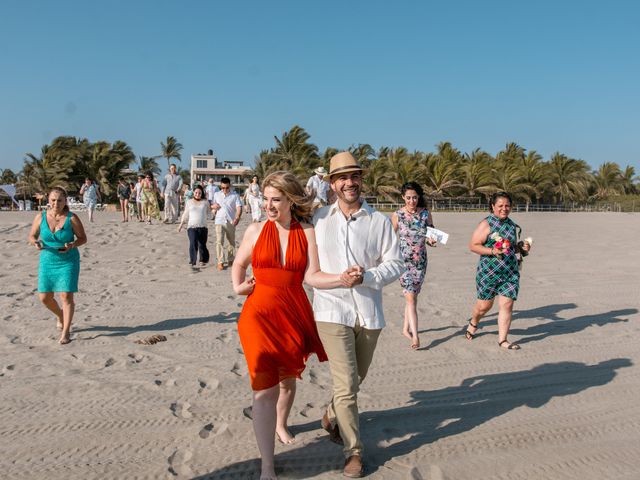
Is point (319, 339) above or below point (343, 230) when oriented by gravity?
below

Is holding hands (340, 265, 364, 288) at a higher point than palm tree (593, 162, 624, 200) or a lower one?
lower

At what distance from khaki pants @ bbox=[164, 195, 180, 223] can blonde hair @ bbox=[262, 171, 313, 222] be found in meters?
15.4

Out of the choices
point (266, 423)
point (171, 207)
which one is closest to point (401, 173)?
point (171, 207)

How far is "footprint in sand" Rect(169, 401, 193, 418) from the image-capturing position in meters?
4.35

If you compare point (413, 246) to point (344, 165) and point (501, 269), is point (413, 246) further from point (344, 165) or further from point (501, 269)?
point (344, 165)

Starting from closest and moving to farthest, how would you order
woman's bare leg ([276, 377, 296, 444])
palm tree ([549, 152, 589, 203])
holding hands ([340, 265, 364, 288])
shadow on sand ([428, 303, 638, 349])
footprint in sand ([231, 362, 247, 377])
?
holding hands ([340, 265, 364, 288]) → woman's bare leg ([276, 377, 296, 444]) → footprint in sand ([231, 362, 247, 377]) → shadow on sand ([428, 303, 638, 349]) → palm tree ([549, 152, 589, 203])

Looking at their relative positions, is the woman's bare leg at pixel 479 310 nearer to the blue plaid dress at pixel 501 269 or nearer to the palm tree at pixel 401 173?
the blue plaid dress at pixel 501 269

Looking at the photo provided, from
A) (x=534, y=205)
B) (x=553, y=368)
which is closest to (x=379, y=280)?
(x=553, y=368)

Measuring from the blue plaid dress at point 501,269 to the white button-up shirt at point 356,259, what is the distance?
2910 mm

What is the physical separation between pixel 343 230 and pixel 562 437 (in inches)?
84.6

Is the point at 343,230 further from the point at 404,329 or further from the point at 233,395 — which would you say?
the point at 404,329

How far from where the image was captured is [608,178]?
3159 inches

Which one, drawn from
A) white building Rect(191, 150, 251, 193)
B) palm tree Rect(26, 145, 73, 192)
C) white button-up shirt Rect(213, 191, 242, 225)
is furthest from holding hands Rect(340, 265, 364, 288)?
white building Rect(191, 150, 251, 193)

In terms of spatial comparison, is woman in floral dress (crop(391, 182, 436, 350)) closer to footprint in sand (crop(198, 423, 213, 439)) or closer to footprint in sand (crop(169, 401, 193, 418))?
footprint in sand (crop(169, 401, 193, 418))
